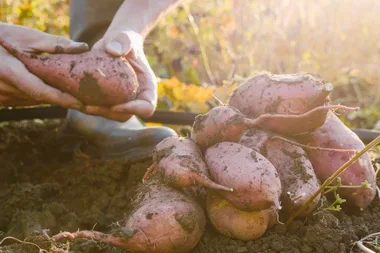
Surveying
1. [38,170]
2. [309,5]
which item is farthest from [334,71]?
[38,170]

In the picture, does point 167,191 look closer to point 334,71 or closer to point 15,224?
point 15,224

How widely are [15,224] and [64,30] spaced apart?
274 cm

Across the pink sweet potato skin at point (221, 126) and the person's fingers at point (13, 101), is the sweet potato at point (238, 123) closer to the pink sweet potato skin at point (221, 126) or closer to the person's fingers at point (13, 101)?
the pink sweet potato skin at point (221, 126)

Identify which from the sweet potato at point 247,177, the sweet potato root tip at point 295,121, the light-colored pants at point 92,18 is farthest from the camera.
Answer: the light-colored pants at point 92,18

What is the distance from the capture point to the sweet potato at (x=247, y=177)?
1.36 meters

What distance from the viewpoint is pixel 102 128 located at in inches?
Result: 99.7

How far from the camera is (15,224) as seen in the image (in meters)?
1.85

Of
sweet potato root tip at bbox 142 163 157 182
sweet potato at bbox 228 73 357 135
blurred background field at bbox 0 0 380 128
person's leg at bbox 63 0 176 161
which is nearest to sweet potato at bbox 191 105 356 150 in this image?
sweet potato at bbox 228 73 357 135

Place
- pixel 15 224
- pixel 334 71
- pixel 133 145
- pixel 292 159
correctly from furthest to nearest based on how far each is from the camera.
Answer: pixel 334 71, pixel 133 145, pixel 15 224, pixel 292 159

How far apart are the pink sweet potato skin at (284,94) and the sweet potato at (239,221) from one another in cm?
29

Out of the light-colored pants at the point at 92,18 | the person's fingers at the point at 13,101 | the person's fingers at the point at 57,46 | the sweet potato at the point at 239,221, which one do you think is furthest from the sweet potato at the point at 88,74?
the light-colored pants at the point at 92,18

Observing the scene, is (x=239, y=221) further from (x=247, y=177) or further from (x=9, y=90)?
(x=9, y=90)

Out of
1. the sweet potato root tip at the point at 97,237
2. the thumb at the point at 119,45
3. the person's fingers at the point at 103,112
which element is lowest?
the person's fingers at the point at 103,112

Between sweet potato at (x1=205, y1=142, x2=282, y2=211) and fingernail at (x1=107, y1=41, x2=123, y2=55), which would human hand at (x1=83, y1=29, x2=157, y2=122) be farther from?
sweet potato at (x1=205, y1=142, x2=282, y2=211)
